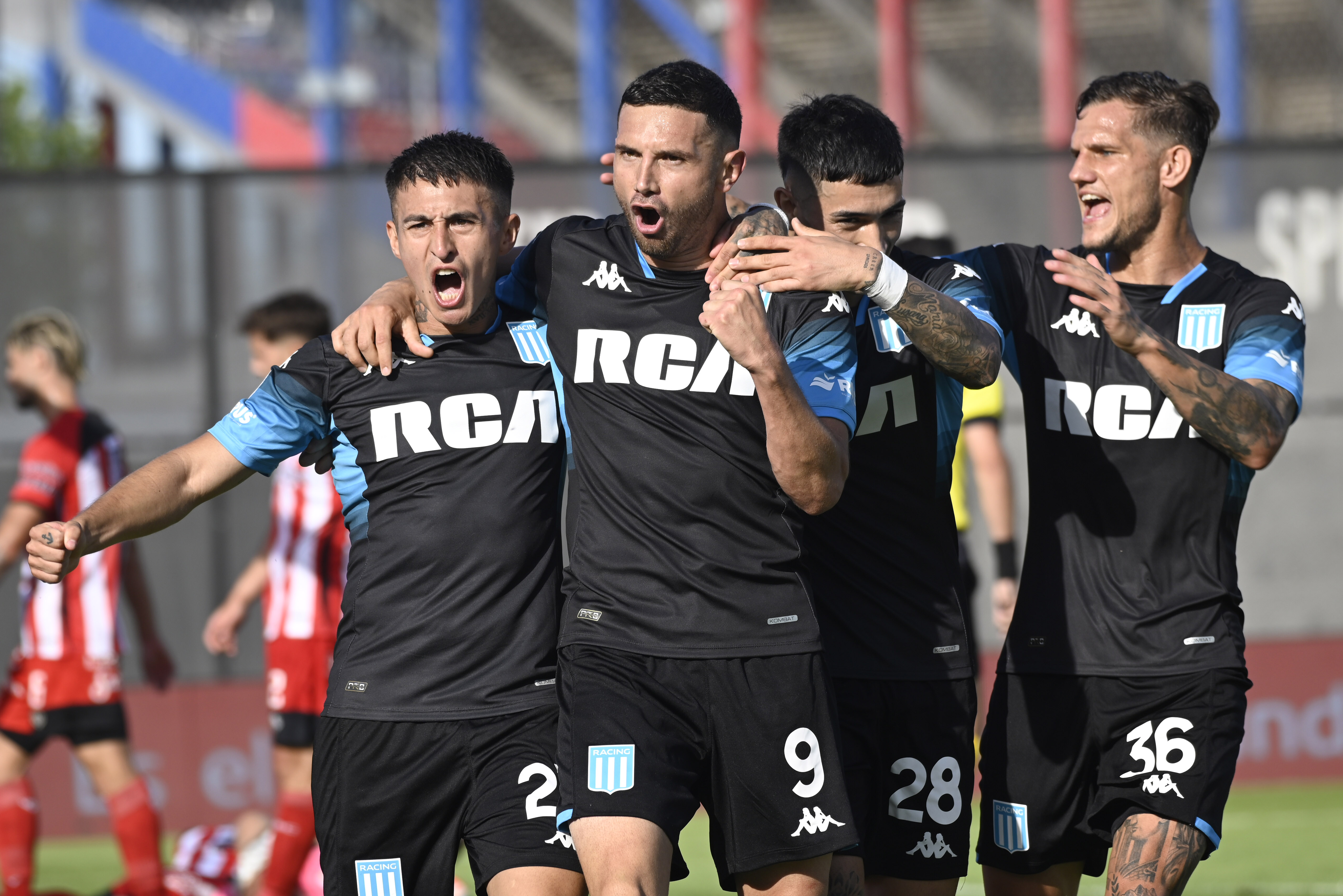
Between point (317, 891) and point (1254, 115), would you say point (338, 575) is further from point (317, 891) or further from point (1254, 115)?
point (1254, 115)

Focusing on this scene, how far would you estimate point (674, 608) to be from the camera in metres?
3.69

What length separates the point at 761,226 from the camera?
12.4ft

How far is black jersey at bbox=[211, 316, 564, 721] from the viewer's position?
394 centimetres

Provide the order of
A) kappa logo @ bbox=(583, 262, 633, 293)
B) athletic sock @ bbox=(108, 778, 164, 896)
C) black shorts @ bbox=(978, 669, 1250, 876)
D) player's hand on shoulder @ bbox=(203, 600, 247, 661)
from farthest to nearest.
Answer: player's hand on shoulder @ bbox=(203, 600, 247, 661), athletic sock @ bbox=(108, 778, 164, 896), black shorts @ bbox=(978, 669, 1250, 876), kappa logo @ bbox=(583, 262, 633, 293)

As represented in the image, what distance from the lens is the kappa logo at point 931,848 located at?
14.3 ft

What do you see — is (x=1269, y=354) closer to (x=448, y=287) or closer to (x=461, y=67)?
(x=448, y=287)

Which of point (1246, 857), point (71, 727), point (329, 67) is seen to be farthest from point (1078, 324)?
point (329, 67)

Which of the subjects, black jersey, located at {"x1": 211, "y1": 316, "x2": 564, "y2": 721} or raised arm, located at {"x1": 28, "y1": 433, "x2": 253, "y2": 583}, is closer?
raised arm, located at {"x1": 28, "y1": 433, "x2": 253, "y2": 583}

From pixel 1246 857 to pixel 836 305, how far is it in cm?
516

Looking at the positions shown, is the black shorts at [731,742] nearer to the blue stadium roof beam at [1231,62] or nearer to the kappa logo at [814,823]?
the kappa logo at [814,823]

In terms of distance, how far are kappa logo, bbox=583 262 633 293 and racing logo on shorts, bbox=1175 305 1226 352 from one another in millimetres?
1517

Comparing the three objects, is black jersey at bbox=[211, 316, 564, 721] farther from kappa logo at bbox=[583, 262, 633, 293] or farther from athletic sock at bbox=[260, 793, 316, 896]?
athletic sock at bbox=[260, 793, 316, 896]

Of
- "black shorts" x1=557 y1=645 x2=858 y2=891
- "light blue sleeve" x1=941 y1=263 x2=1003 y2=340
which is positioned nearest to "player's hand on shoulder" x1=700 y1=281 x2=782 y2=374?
"black shorts" x1=557 y1=645 x2=858 y2=891

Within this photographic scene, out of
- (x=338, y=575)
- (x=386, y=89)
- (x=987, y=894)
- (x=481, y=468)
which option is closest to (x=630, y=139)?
(x=481, y=468)
